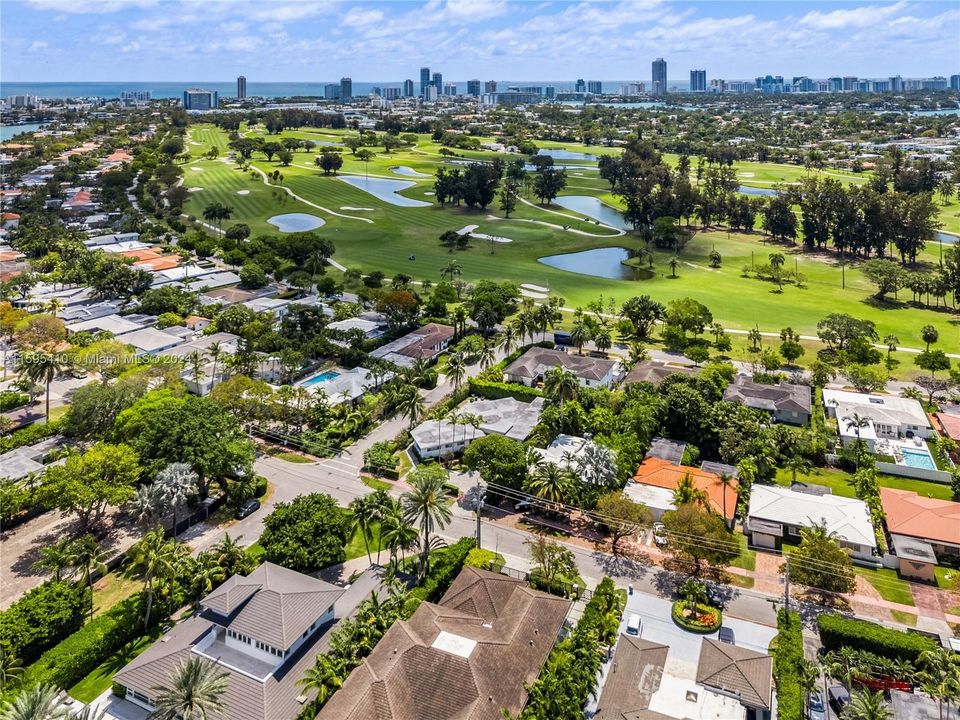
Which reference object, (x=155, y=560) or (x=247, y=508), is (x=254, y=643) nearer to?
(x=155, y=560)

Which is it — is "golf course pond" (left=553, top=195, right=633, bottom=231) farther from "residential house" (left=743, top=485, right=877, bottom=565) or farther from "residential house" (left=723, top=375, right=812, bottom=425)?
"residential house" (left=743, top=485, right=877, bottom=565)

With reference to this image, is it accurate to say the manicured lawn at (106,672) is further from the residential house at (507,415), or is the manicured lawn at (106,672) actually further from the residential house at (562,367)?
the residential house at (562,367)

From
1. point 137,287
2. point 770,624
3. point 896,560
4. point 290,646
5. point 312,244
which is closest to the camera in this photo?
point 290,646

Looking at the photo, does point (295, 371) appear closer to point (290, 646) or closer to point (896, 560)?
point (290, 646)

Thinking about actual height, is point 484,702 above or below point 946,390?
below

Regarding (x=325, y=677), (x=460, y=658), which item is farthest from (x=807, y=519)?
(x=325, y=677)

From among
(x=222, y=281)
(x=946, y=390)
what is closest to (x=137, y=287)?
(x=222, y=281)
